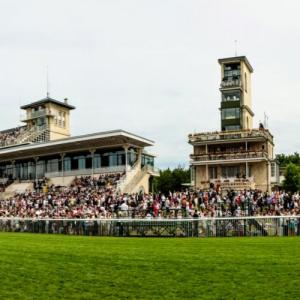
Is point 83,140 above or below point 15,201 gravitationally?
above

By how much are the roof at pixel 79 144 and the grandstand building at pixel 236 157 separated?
22.9 ft

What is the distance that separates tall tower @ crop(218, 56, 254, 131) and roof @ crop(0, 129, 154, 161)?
45.5 feet

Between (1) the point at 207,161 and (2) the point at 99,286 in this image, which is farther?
(1) the point at 207,161

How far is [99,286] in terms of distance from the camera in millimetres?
8641

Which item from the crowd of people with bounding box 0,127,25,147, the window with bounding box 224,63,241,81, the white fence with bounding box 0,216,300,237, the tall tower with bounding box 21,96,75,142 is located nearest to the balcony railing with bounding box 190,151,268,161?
the window with bounding box 224,63,241,81

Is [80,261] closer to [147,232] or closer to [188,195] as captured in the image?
[147,232]

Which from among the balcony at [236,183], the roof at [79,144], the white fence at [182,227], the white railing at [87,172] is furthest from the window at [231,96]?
the white fence at [182,227]

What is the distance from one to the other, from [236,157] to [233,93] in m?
10.9

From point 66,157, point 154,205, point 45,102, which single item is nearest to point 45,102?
point 45,102

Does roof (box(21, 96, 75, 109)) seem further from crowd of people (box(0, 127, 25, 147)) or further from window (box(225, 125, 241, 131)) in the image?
window (box(225, 125, 241, 131))

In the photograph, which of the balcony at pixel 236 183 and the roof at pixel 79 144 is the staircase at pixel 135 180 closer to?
the roof at pixel 79 144

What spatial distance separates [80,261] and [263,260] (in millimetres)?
4182

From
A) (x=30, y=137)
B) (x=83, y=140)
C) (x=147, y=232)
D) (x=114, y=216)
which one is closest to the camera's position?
(x=147, y=232)

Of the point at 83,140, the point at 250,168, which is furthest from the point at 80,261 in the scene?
the point at 250,168
